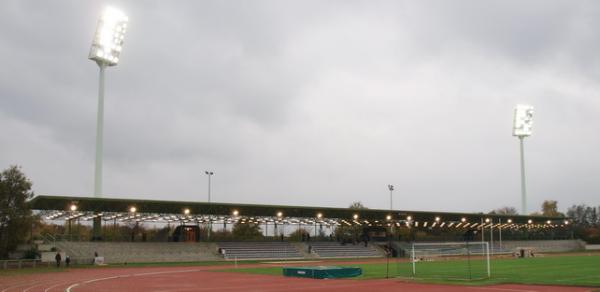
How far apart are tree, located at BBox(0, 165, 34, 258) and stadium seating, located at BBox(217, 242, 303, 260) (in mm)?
23440

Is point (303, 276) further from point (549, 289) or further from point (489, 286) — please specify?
Result: point (549, 289)

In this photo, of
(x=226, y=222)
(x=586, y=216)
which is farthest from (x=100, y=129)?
(x=586, y=216)

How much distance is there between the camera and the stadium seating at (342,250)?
74.6 meters

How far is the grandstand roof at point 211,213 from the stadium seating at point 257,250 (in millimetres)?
3691

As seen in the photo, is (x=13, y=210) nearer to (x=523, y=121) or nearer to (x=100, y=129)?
(x=100, y=129)

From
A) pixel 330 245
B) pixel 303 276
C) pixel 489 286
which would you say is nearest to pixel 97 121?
pixel 330 245

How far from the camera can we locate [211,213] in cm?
6756

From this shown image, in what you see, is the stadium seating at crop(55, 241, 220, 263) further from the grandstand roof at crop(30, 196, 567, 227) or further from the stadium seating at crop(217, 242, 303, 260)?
the grandstand roof at crop(30, 196, 567, 227)

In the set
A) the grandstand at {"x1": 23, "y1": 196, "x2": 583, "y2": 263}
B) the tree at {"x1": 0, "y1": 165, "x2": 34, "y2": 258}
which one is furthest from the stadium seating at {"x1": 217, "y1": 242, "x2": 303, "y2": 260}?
the tree at {"x1": 0, "y1": 165, "x2": 34, "y2": 258}

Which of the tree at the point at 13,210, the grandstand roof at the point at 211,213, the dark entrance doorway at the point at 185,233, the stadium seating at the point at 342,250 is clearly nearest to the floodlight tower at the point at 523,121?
the grandstand roof at the point at 211,213

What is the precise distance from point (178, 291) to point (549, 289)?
1672 centimetres

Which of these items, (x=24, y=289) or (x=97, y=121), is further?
(x=97, y=121)

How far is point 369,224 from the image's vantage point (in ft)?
300

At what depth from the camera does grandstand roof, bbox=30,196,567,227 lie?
5781 cm
